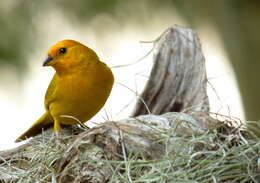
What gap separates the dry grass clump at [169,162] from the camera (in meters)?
2.02

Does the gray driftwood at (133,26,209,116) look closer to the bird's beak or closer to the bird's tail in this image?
the bird's beak

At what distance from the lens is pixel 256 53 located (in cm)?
349

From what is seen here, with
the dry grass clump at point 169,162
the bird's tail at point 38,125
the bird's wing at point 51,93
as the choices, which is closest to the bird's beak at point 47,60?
the bird's wing at point 51,93

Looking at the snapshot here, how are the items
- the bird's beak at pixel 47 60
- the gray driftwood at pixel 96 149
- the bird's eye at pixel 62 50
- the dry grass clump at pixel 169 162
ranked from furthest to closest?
the bird's eye at pixel 62 50
the bird's beak at pixel 47 60
the gray driftwood at pixel 96 149
the dry grass clump at pixel 169 162

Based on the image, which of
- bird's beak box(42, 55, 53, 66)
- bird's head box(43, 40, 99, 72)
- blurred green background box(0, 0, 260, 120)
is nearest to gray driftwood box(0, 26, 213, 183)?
bird's beak box(42, 55, 53, 66)

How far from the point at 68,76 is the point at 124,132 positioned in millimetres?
1521

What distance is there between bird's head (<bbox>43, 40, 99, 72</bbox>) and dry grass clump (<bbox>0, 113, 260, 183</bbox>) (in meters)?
1.32

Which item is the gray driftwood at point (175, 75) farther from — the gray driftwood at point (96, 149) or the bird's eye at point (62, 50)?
the gray driftwood at point (96, 149)

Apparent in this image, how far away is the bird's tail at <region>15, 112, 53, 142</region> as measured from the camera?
416cm

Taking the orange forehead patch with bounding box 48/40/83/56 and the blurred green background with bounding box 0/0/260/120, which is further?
the orange forehead patch with bounding box 48/40/83/56

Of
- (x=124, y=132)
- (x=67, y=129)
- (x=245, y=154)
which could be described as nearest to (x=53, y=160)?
(x=124, y=132)

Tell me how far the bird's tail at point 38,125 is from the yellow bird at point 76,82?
300mm

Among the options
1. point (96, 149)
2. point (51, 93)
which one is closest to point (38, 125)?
point (51, 93)

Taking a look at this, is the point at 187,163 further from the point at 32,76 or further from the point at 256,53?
the point at 32,76
